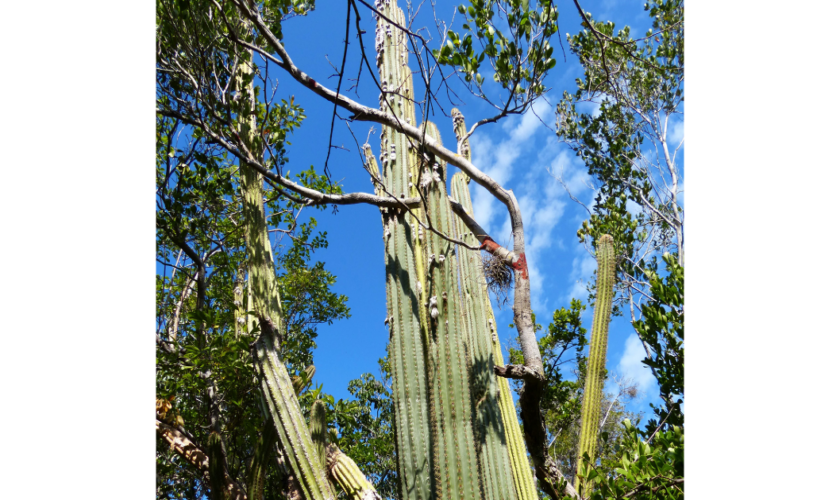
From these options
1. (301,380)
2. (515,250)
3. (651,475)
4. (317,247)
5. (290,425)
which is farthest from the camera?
(317,247)

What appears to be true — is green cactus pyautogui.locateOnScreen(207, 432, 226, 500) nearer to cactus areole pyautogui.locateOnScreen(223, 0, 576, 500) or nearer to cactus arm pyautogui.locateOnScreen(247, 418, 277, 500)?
cactus arm pyautogui.locateOnScreen(247, 418, 277, 500)

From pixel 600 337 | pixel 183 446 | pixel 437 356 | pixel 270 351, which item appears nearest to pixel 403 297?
pixel 437 356

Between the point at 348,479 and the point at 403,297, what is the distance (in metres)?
1.73

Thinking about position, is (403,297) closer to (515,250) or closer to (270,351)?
(515,250)

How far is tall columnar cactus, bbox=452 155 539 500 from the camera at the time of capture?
305cm

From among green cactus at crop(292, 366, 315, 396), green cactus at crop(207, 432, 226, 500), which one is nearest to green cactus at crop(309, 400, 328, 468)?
green cactus at crop(292, 366, 315, 396)

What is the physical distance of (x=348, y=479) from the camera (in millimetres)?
4203
